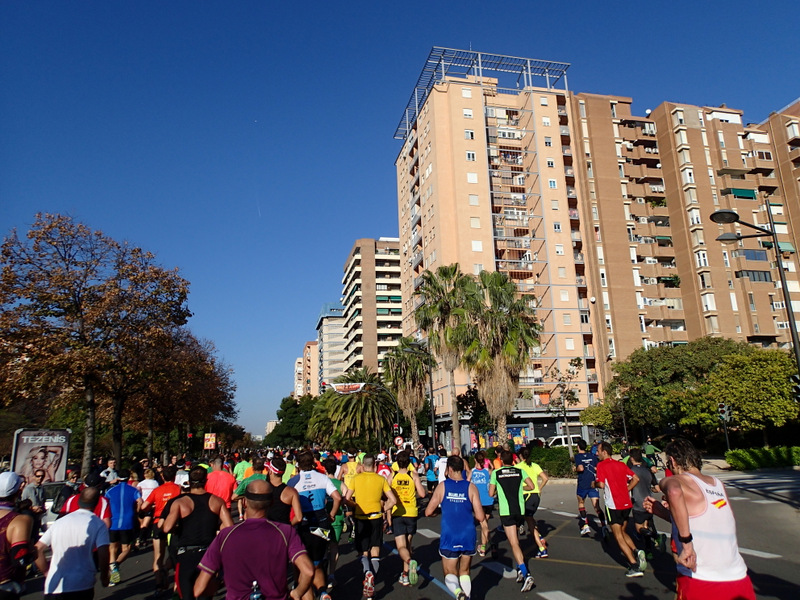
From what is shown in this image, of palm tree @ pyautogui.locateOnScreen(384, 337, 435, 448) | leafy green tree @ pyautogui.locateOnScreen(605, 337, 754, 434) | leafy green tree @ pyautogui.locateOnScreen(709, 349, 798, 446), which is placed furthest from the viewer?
leafy green tree @ pyautogui.locateOnScreen(605, 337, 754, 434)

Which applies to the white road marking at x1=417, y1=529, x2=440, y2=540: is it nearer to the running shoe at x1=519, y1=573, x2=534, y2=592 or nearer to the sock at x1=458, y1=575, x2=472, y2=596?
the running shoe at x1=519, y1=573, x2=534, y2=592

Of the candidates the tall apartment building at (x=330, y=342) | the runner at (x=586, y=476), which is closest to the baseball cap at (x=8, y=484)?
the runner at (x=586, y=476)

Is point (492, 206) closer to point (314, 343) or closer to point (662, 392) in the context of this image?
point (662, 392)

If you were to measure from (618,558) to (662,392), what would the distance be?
3671 centimetres

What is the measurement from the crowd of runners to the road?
0.94 feet

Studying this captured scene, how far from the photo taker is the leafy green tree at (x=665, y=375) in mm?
42906

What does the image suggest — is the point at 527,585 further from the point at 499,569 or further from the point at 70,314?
the point at 70,314

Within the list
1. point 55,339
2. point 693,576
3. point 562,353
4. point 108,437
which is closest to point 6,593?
point 693,576

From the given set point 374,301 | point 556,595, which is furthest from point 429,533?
point 374,301

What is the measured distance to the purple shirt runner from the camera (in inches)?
154

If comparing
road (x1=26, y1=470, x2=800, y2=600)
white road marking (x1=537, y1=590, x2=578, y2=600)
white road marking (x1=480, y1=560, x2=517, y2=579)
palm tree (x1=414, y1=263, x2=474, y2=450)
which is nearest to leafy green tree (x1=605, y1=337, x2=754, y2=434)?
palm tree (x1=414, y1=263, x2=474, y2=450)

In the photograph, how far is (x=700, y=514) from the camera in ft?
14.3

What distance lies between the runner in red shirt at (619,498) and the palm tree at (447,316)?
21082 mm

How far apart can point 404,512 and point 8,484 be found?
17.3ft
